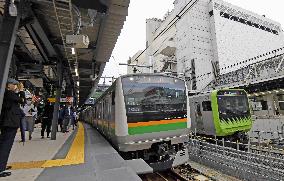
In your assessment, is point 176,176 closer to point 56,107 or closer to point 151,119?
point 151,119

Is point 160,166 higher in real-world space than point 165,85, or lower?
lower

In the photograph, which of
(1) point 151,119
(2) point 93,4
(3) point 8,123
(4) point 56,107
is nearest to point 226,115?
(1) point 151,119

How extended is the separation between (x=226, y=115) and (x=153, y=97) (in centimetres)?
570

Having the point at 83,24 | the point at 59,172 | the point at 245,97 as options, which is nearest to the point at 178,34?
the point at 245,97

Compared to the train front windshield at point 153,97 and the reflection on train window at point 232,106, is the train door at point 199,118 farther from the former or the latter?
the train front windshield at point 153,97

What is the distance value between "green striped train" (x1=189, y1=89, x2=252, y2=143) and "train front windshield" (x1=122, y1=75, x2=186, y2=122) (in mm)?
4270

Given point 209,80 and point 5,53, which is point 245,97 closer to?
point 5,53

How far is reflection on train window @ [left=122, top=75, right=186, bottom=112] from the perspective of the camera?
22.6 ft

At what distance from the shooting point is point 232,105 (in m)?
11.5

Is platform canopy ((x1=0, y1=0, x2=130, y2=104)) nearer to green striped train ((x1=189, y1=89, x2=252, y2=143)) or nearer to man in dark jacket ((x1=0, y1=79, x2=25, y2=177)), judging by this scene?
man in dark jacket ((x1=0, y1=79, x2=25, y2=177))

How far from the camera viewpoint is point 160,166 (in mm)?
6738

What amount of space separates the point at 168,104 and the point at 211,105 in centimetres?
506

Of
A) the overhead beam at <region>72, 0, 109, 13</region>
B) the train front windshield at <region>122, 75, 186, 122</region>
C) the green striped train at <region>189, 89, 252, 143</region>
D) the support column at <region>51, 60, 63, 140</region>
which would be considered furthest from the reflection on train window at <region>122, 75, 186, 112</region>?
the support column at <region>51, 60, 63, 140</region>

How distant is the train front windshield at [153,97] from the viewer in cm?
683
